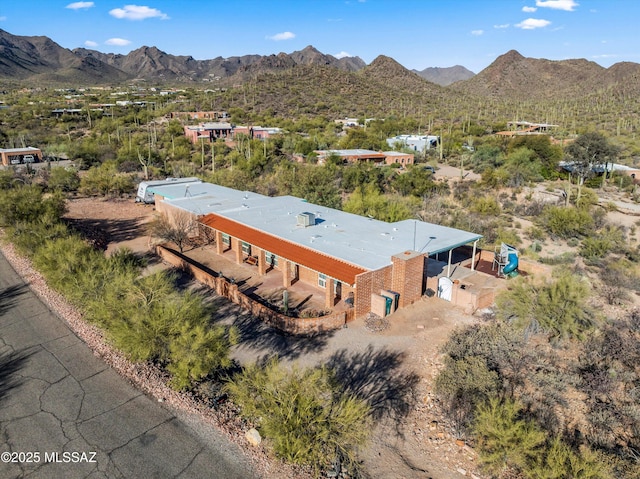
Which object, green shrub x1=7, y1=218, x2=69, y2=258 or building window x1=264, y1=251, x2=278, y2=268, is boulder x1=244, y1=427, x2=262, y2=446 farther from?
green shrub x1=7, y1=218, x2=69, y2=258

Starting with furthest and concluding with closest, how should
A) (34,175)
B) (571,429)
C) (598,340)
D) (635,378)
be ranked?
(34,175), (598,340), (635,378), (571,429)

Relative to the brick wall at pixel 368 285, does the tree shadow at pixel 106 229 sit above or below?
below

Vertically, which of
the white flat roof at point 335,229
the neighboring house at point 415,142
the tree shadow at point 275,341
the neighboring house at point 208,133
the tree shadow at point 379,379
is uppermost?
the neighboring house at point 208,133

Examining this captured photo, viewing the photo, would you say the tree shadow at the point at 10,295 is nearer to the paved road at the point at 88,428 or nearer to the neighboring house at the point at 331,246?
the paved road at the point at 88,428

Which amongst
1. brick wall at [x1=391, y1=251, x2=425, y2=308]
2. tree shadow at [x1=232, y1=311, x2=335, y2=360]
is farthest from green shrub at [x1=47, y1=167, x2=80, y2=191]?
brick wall at [x1=391, y1=251, x2=425, y2=308]

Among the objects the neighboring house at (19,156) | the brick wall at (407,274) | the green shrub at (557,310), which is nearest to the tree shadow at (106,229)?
the brick wall at (407,274)

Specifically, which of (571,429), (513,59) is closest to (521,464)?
(571,429)

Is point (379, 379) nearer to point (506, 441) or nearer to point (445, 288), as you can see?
point (506, 441)

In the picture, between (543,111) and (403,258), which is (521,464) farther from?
(543,111)
